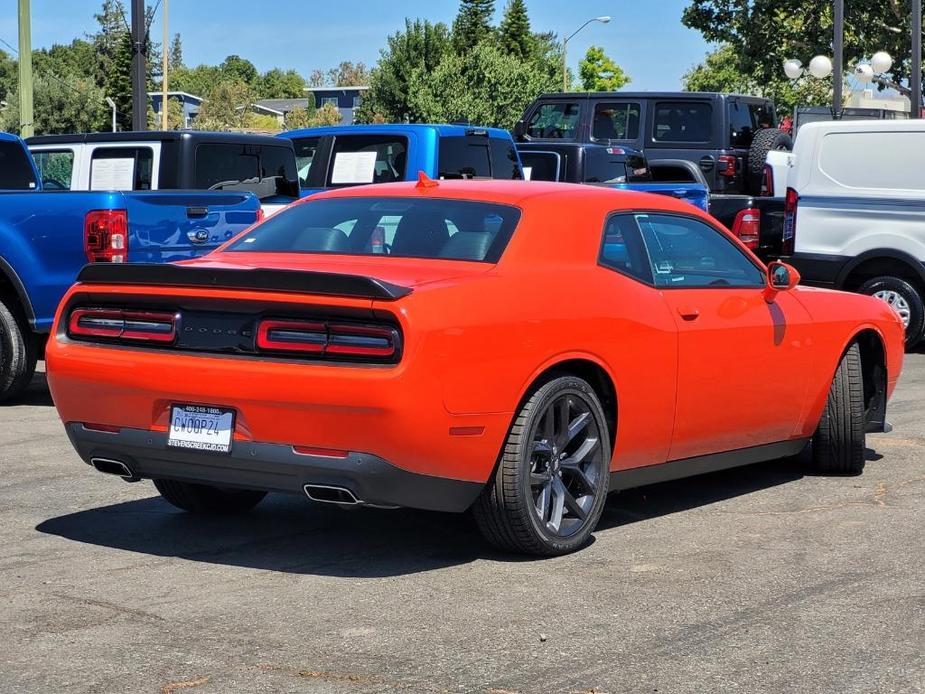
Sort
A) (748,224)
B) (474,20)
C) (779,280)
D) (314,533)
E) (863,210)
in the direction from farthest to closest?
(474,20), (748,224), (863,210), (779,280), (314,533)

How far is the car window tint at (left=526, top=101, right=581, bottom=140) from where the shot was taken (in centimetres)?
2194

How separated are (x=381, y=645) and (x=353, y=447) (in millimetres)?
865

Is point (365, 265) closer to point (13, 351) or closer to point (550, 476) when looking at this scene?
point (550, 476)

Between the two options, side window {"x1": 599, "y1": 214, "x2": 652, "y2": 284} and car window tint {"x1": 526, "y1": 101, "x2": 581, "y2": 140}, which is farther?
car window tint {"x1": 526, "y1": 101, "x2": 581, "y2": 140}

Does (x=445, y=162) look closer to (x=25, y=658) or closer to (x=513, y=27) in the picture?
(x=25, y=658)

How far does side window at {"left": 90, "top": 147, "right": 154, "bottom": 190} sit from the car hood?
623 cm

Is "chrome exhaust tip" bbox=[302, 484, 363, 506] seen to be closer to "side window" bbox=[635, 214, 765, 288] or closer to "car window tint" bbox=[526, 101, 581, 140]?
"side window" bbox=[635, 214, 765, 288]

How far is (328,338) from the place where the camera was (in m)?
5.48

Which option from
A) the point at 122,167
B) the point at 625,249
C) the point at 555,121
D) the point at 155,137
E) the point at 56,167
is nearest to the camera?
the point at 625,249

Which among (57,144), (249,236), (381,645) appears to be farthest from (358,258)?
(57,144)

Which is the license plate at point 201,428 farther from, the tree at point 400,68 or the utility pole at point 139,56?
the tree at point 400,68

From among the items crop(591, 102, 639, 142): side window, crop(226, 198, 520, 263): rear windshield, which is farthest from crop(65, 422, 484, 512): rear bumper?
crop(591, 102, 639, 142): side window

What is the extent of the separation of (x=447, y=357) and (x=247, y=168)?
834 centimetres

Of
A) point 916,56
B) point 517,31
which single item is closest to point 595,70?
point 517,31
